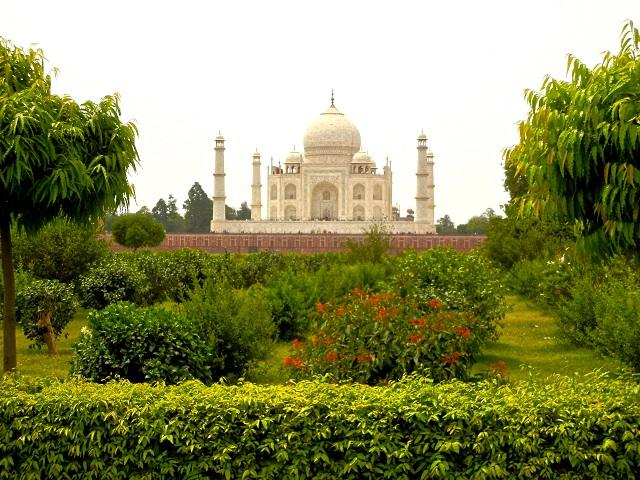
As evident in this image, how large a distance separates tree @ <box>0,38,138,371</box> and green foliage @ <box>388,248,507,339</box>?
3.78 metres

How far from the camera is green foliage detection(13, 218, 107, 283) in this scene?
1338 cm

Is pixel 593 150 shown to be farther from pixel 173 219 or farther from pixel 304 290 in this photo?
pixel 173 219

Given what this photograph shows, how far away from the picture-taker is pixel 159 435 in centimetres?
436

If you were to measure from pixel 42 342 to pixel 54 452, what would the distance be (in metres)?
5.65

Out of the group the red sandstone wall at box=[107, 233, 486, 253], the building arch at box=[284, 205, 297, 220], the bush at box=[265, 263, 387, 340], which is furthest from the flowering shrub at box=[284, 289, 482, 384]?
the building arch at box=[284, 205, 297, 220]

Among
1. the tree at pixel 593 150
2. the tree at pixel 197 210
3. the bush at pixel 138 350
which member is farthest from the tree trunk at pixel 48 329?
the tree at pixel 197 210

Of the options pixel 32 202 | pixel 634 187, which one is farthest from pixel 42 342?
pixel 634 187

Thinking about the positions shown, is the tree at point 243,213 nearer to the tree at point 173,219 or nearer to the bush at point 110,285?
the tree at point 173,219

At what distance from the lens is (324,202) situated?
52344 millimetres

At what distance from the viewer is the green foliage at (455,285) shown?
945cm

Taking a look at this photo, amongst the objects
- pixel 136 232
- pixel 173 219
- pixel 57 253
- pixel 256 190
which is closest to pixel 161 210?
pixel 173 219

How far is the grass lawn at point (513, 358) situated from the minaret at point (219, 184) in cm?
3504

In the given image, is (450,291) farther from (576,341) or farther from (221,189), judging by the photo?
(221,189)

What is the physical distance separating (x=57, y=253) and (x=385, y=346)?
8.40 m
